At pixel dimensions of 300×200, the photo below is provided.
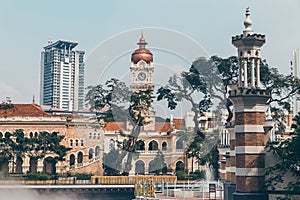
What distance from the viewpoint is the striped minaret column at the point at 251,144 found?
83.6ft

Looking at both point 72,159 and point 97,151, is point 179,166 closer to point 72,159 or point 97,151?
point 97,151

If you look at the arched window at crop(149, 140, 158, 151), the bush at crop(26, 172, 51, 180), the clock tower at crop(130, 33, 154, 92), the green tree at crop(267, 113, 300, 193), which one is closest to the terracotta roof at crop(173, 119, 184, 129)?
the arched window at crop(149, 140, 158, 151)

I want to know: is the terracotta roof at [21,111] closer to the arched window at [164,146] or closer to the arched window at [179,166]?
the arched window at [164,146]

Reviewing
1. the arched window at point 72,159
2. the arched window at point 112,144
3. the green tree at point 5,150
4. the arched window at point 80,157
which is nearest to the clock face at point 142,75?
the arched window at point 80,157

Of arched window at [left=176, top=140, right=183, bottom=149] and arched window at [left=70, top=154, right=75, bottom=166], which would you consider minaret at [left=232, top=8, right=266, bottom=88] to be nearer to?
Answer: arched window at [left=176, top=140, right=183, bottom=149]

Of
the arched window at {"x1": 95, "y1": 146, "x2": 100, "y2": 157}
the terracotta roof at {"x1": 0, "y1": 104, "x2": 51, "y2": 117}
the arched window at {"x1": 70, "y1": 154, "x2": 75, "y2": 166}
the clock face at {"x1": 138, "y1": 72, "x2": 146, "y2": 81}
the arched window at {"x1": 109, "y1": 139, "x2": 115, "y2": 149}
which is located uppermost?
the clock face at {"x1": 138, "y1": 72, "x2": 146, "y2": 81}

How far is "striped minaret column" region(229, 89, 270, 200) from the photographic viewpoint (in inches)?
1003

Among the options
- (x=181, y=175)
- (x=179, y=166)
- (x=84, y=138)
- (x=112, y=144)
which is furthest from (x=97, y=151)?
(x=181, y=175)

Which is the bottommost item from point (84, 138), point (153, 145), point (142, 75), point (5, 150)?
point (5, 150)

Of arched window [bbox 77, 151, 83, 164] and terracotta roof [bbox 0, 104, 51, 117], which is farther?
arched window [bbox 77, 151, 83, 164]

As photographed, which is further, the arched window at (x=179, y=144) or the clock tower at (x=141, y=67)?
the clock tower at (x=141, y=67)

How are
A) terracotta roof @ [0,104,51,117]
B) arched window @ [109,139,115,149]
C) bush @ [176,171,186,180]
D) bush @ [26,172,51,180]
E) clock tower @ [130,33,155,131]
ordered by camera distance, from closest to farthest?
bush @ [26,172,51,180]
bush @ [176,171,186,180]
arched window @ [109,139,115,149]
terracotta roof @ [0,104,51,117]
clock tower @ [130,33,155,131]

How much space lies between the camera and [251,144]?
83.7 ft

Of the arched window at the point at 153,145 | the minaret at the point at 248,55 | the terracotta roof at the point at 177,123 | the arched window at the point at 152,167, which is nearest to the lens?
the minaret at the point at 248,55
